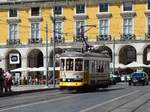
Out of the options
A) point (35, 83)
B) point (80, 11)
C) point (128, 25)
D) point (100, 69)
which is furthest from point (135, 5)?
point (100, 69)

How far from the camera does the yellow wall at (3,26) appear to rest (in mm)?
93500

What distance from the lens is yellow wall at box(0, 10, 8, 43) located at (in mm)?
93500

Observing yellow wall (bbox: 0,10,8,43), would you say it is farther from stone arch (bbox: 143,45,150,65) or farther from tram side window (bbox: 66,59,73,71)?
tram side window (bbox: 66,59,73,71)

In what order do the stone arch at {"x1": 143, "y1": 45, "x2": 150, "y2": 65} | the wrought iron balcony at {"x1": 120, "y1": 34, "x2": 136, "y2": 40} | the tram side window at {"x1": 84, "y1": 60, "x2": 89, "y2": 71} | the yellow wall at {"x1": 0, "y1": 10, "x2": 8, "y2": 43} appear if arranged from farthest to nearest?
1. the yellow wall at {"x1": 0, "y1": 10, "x2": 8, "y2": 43}
2. the wrought iron balcony at {"x1": 120, "y1": 34, "x2": 136, "y2": 40}
3. the stone arch at {"x1": 143, "y1": 45, "x2": 150, "y2": 65}
4. the tram side window at {"x1": 84, "y1": 60, "x2": 89, "y2": 71}

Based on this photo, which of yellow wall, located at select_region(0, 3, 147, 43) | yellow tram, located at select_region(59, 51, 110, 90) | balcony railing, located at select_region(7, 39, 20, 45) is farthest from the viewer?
balcony railing, located at select_region(7, 39, 20, 45)

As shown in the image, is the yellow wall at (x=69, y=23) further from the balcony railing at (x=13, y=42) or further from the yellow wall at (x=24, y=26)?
the balcony railing at (x=13, y=42)

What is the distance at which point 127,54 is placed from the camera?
9038cm

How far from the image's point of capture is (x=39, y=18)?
92000 millimetres

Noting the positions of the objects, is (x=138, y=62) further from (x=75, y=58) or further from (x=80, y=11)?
(x=75, y=58)

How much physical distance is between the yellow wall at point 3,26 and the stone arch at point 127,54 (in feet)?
61.7

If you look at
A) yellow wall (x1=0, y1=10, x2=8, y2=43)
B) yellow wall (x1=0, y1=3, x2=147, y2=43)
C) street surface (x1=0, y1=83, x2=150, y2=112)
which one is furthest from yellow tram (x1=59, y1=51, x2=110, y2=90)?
yellow wall (x1=0, y1=10, x2=8, y2=43)

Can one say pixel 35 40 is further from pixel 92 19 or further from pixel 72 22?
pixel 92 19

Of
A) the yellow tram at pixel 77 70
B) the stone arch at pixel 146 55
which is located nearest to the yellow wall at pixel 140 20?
the stone arch at pixel 146 55

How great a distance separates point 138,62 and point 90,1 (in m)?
12.9
